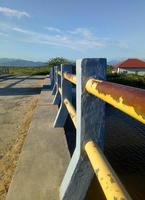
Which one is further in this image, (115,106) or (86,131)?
(86,131)

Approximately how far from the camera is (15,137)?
199 inches

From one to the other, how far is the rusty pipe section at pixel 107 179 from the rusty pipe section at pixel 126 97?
35 cm

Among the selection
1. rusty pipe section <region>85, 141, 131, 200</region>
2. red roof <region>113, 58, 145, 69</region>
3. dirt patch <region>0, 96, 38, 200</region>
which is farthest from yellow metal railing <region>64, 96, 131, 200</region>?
red roof <region>113, 58, 145, 69</region>

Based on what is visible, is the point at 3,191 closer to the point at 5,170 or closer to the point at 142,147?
the point at 5,170

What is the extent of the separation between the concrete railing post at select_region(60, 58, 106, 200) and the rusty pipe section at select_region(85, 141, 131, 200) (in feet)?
0.66

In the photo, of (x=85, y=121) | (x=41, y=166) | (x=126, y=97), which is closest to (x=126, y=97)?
(x=126, y=97)

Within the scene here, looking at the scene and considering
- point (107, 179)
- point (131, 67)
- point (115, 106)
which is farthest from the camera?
point (131, 67)

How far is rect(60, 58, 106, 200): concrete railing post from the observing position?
2.03 meters

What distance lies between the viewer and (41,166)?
317cm

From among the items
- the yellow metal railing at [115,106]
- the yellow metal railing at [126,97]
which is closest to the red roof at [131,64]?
the yellow metal railing at [115,106]

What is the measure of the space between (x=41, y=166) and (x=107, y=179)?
1.70 meters

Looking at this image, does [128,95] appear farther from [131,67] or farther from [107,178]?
[131,67]

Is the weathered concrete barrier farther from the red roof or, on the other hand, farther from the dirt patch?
the red roof

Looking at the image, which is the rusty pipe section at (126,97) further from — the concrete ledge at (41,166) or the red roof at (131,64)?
the red roof at (131,64)
